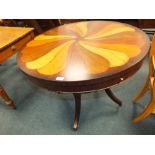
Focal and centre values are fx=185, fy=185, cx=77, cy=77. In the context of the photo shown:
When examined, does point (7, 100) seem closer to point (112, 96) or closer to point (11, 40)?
point (11, 40)

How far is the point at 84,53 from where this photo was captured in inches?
50.1

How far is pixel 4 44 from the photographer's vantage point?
1779 mm

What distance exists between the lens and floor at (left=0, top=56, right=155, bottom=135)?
1.60m

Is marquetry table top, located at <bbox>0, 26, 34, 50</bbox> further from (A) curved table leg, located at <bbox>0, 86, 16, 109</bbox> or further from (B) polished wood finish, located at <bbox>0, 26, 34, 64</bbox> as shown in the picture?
(A) curved table leg, located at <bbox>0, 86, 16, 109</bbox>

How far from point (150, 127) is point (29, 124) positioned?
1091mm

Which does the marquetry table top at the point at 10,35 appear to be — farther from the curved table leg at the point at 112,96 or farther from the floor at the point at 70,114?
the curved table leg at the point at 112,96

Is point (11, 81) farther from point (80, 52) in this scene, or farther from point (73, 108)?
point (80, 52)

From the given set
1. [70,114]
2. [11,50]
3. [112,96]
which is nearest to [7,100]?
[11,50]

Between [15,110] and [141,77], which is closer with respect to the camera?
[15,110]

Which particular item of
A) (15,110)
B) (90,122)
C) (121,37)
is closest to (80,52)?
(121,37)

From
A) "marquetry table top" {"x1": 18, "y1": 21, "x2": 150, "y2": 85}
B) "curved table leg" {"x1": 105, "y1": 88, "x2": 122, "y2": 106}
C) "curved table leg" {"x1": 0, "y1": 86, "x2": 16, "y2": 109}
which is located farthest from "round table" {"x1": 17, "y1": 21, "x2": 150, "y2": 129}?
"curved table leg" {"x1": 0, "y1": 86, "x2": 16, "y2": 109}

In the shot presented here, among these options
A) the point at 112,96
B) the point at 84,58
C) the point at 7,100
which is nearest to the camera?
the point at 84,58

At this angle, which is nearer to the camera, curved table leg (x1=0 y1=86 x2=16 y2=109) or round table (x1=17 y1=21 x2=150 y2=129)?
round table (x1=17 y1=21 x2=150 y2=129)

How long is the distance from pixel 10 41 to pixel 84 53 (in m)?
0.93
